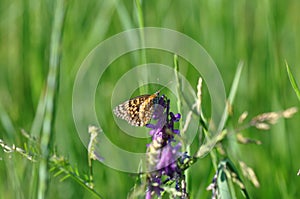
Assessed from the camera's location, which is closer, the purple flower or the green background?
the purple flower

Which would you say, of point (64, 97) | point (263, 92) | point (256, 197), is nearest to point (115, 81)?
point (64, 97)

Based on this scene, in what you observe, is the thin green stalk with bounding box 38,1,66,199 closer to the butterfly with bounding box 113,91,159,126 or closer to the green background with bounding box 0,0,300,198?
the butterfly with bounding box 113,91,159,126

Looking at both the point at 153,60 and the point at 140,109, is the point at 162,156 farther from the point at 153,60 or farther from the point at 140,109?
the point at 153,60

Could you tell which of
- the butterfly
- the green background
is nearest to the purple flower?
the butterfly

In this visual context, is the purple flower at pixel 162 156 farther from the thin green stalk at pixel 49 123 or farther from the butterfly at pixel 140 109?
the thin green stalk at pixel 49 123

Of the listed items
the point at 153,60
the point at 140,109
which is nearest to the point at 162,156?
the point at 140,109

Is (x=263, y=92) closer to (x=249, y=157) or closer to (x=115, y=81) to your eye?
(x=249, y=157)

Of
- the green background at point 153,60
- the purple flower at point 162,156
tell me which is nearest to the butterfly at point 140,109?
the purple flower at point 162,156
